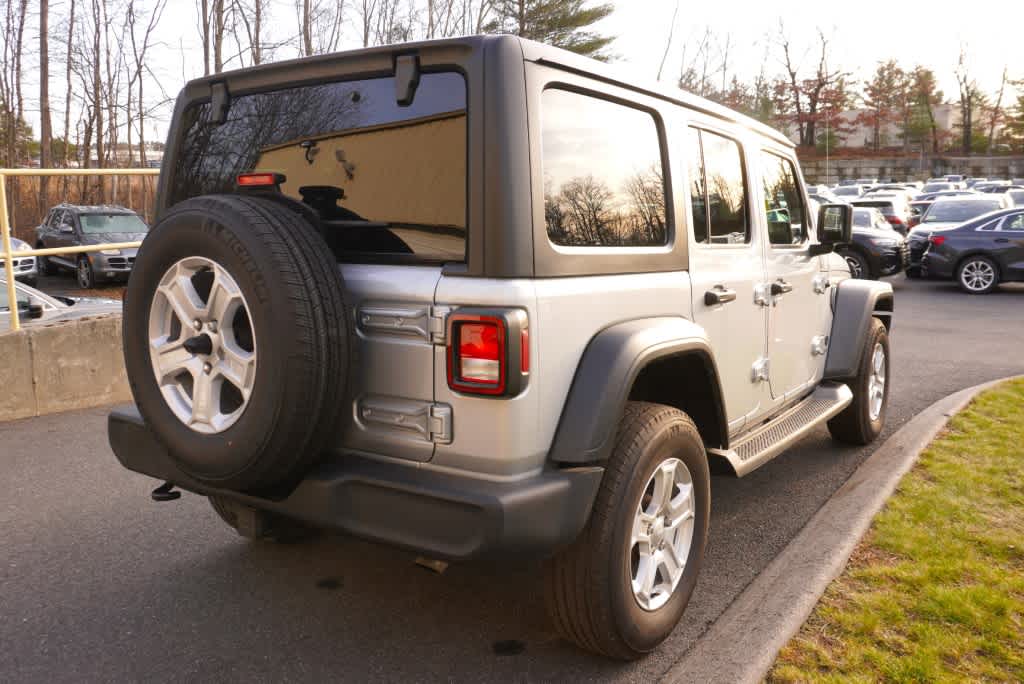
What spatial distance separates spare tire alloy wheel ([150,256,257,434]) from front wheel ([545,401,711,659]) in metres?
1.18

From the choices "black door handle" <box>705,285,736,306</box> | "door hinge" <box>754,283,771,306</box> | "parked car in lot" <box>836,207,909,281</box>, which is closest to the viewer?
"black door handle" <box>705,285,736,306</box>

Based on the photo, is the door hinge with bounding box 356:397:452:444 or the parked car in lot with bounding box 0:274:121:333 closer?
the door hinge with bounding box 356:397:452:444

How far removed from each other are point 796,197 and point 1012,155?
8758cm

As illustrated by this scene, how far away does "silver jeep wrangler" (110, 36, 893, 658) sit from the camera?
8.27 feet

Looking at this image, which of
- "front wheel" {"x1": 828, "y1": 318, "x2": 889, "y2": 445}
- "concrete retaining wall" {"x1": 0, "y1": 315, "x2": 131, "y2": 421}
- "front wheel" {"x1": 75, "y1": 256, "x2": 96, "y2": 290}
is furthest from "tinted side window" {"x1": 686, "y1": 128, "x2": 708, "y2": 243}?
"front wheel" {"x1": 75, "y1": 256, "x2": 96, "y2": 290}

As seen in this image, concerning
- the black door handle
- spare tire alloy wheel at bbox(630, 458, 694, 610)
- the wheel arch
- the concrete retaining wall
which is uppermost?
the wheel arch

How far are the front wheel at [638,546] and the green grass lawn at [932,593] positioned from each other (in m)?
0.47

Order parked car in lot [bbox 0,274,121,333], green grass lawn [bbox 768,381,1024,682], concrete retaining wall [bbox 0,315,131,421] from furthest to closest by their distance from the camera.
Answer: parked car in lot [bbox 0,274,121,333] < concrete retaining wall [bbox 0,315,131,421] < green grass lawn [bbox 768,381,1024,682]

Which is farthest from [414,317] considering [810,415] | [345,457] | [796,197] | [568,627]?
[796,197]

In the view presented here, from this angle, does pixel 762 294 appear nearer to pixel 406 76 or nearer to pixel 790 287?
pixel 790 287

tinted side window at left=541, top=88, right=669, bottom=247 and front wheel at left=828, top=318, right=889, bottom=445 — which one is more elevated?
tinted side window at left=541, top=88, right=669, bottom=247

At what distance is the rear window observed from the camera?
105 inches

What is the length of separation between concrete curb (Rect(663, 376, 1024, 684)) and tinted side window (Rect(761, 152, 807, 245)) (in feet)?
4.59

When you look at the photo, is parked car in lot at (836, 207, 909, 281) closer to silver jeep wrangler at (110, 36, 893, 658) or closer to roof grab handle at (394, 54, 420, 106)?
silver jeep wrangler at (110, 36, 893, 658)
